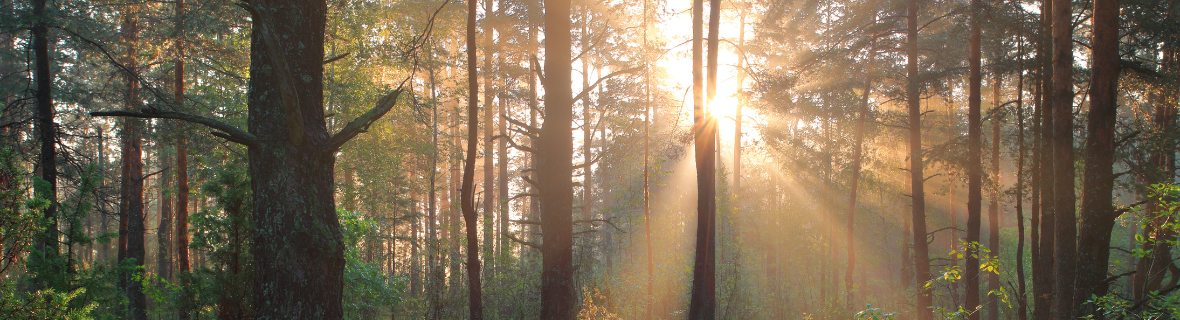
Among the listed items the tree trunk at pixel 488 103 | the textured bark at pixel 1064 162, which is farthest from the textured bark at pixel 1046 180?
the tree trunk at pixel 488 103

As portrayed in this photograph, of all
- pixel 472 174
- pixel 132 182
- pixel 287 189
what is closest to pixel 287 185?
pixel 287 189

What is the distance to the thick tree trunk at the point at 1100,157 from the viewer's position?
5.84 m

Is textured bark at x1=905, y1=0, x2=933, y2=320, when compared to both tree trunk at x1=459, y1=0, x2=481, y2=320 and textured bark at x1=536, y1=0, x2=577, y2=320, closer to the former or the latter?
textured bark at x1=536, y1=0, x2=577, y2=320

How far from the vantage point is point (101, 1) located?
11.3m

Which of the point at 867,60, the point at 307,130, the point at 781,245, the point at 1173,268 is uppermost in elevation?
the point at 867,60

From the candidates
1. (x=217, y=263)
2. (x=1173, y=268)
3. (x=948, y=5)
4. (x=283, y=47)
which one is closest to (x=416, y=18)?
(x=217, y=263)

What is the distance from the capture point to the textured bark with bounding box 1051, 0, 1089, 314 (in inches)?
248

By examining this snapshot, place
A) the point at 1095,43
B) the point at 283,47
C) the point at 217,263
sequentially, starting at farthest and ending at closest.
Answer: the point at 217,263 < the point at 1095,43 < the point at 283,47

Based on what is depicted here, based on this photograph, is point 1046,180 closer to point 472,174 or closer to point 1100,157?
point 1100,157

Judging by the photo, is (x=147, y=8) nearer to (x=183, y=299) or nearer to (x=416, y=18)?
(x=416, y=18)

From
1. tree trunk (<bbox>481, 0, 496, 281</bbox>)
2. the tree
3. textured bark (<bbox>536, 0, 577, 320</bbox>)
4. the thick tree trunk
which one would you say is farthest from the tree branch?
tree trunk (<bbox>481, 0, 496, 281</bbox>)

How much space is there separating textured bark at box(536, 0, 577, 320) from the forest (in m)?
0.04

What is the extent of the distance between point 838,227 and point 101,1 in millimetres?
24671

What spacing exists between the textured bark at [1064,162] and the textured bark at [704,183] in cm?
462
